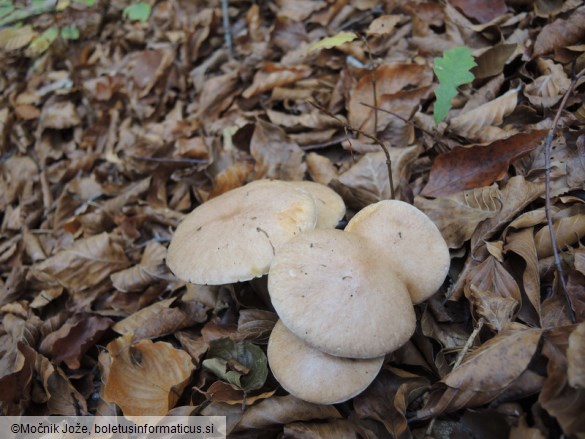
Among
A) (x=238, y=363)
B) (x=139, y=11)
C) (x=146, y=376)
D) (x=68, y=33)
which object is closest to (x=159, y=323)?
(x=146, y=376)

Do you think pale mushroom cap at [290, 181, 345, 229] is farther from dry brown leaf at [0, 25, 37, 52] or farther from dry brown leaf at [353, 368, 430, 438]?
dry brown leaf at [0, 25, 37, 52]

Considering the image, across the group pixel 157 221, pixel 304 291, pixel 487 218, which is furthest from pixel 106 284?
pixel 487 218

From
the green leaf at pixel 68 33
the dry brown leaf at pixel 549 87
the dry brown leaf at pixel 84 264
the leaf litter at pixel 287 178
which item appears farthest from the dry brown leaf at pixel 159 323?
the green leaf at pixel 68 33

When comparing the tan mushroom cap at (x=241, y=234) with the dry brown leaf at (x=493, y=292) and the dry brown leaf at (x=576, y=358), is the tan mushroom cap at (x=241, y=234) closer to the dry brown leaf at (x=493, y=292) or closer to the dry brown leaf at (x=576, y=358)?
the dry brown leaf at (x=493, y=292)

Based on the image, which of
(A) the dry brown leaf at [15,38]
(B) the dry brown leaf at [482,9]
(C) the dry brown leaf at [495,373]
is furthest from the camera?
(A) the dry brown leaf at [15,38]

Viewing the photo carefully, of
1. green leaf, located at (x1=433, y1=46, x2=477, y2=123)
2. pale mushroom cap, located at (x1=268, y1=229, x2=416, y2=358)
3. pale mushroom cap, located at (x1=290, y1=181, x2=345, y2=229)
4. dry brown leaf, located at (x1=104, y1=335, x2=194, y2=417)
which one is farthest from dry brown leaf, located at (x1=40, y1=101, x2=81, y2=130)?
green leaf, located at (x1=433, y1=46, x2=477, y2=123)

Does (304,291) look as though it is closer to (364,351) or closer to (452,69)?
(364,351)
